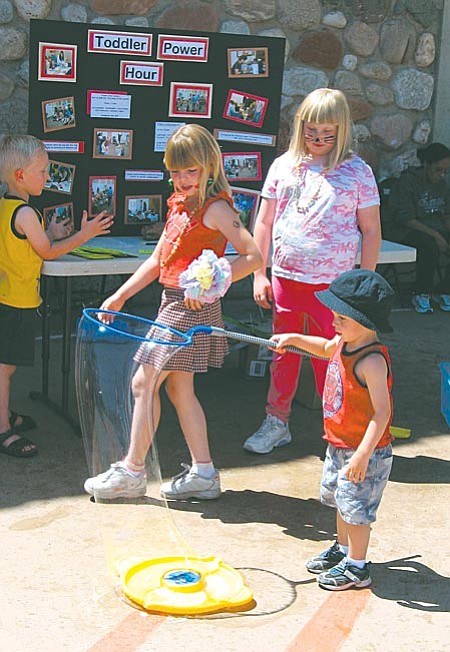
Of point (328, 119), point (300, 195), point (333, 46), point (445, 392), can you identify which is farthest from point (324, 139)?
point (333, 46)

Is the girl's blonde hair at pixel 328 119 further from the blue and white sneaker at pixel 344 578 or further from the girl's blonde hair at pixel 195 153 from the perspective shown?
the blue and white sneaker at pixel 344 578

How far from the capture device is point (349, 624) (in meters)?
3.63

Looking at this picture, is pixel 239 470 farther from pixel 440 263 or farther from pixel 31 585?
pixel 440 263

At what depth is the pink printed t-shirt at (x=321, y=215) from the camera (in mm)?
4836

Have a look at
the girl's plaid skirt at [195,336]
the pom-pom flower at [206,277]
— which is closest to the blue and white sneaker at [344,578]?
the girl's plaid skirt at [195,336]

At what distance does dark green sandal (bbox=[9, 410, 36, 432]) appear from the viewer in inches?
211

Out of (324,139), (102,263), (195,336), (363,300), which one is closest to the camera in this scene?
(363,300)

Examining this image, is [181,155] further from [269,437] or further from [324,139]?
[269,437]

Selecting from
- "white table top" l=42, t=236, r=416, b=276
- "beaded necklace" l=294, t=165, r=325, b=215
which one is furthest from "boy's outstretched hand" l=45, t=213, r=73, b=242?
"beaded necklace" l=294, t=165, r=325, b=215

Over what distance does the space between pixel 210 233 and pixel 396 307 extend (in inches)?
180

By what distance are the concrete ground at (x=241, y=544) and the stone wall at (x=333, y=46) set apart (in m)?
2.56

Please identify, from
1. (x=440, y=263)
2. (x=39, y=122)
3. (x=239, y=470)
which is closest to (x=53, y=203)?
(x=39, y=122)

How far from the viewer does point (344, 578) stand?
3.88 metres

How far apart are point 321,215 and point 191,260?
69cm
